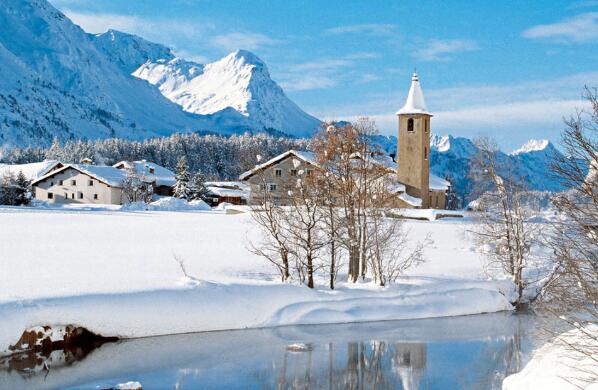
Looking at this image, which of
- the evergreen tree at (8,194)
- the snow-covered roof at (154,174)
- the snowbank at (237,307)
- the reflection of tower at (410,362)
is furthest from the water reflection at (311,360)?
the snow-covered roof at (154,174)

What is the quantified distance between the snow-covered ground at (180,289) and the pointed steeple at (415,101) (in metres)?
19.7

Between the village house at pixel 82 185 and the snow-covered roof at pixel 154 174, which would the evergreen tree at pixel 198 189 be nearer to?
the village house at pixel 82 185

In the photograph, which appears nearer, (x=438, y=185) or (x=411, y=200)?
(x=411, y=200)

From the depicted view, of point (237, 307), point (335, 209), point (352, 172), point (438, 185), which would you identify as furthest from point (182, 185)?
point (237, 307)

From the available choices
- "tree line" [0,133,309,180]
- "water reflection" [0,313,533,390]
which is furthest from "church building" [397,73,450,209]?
"tree line" [0,133,309,180]

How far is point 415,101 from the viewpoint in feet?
201

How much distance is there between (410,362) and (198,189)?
6976cm

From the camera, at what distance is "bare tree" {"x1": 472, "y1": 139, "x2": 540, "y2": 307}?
3444cm

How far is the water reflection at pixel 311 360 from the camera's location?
65.7ft

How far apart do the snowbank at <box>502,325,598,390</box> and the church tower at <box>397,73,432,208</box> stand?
40631 mm

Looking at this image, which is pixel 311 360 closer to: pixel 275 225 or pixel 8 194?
pixel 275 225

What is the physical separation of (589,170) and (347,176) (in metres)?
21.1

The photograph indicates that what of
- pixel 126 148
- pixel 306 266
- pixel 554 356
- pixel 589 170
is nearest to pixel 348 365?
pixel 554 356

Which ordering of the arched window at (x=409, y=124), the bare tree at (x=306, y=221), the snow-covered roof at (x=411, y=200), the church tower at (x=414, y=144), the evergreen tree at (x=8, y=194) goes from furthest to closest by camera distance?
1. the evergreen tree at (x=8, y=194)
2. the arched window at (x=409, y=124)
3. the church tower at (x=414, y=144)
4. the snow-covered roof at (x=411, y=200)
5. the bare tree at (x=306, y=221)
